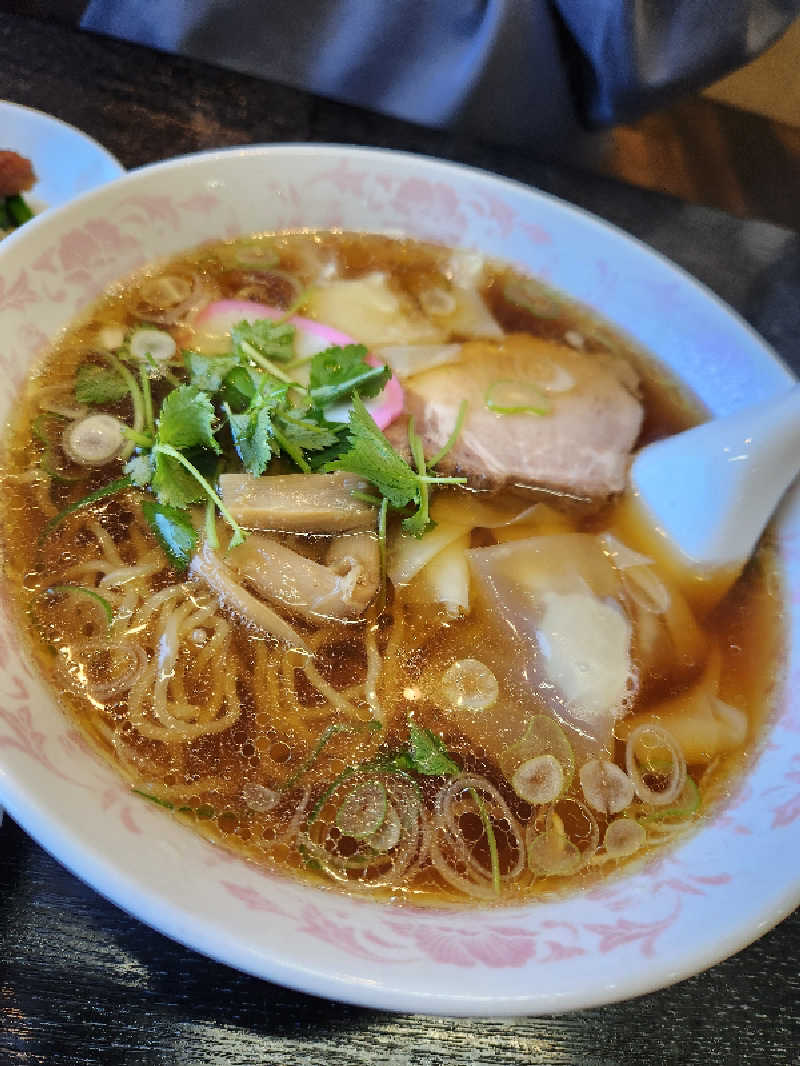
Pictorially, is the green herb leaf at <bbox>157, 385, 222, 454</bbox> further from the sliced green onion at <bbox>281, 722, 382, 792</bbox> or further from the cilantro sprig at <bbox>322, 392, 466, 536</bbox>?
the sliced green onion at <bbox>281, 722, 382, 792</bbox>

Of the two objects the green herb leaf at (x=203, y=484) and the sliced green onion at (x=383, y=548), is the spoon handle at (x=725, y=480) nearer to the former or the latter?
the sliced green onion at (x=383, y=548)

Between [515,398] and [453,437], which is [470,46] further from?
[453,437]

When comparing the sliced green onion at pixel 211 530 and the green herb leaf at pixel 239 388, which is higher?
the green herb leaf at pixel 239 388

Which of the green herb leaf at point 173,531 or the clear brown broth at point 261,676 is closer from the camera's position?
the clear brown broth at point 261,676

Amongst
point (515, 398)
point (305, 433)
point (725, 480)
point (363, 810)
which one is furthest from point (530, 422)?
point (363, 810)

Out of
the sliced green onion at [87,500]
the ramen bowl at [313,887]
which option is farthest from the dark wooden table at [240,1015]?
the sliced green onion at [87,500]

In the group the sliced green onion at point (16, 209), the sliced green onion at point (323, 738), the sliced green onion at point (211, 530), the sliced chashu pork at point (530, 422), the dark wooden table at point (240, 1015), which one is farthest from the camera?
the sliced green onion at point (16, 209)

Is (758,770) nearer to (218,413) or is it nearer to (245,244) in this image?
(218,413)

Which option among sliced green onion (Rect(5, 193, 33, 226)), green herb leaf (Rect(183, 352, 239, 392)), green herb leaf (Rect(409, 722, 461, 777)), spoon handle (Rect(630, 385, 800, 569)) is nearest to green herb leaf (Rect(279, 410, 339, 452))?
green herb leaf (Rect(183, 352, 239, 392))
